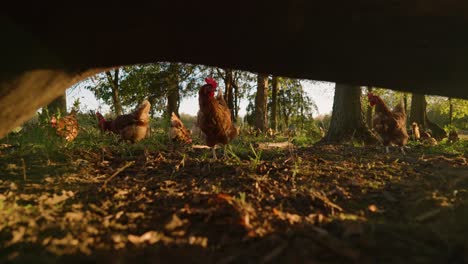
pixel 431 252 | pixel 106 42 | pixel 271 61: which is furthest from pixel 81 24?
pixel 431 252

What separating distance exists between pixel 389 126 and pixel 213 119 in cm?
324

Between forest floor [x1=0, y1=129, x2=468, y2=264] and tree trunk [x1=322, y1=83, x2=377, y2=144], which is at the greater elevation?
tree trunk [x1=322, y1=83, x2=377, y2=144]

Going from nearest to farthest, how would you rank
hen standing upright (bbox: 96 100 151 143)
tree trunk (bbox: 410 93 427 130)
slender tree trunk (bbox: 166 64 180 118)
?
hen standing upright (bbox: 96 100 151 143), slender tree trunk (bbox: 166 64 180 118), tree trunk (bbox: 410 93 427 130)

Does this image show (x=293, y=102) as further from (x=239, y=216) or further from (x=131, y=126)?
(x=239, y=216)

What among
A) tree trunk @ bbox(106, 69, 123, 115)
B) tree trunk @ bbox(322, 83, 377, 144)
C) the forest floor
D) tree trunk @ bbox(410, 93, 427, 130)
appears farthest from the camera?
tree trunk @ bbox(410, 93, 427, 130)

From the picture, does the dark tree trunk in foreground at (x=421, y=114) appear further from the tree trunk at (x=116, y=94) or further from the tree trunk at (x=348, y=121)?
the tree trunk at (x=116, y=94)

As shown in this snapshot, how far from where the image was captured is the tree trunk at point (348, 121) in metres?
8.40

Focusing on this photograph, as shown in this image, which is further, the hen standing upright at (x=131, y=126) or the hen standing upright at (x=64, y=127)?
the hen standing upright at (x=131, y=126)

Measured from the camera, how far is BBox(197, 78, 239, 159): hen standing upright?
183 inches

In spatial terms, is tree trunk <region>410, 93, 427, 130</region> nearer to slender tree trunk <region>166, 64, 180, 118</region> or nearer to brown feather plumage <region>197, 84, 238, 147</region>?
slender tree trunk <region>166, 64, 180, 118</region>

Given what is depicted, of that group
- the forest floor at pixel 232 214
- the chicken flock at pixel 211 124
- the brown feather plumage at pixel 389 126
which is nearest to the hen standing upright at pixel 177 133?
the chicken flock at pixel 211 124

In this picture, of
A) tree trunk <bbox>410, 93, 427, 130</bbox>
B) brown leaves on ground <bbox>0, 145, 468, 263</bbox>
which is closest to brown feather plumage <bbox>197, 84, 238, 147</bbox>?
brown leaves on ground <bbox>0, 145, 468, 263</bbox>

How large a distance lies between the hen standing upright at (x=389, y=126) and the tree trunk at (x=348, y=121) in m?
1.98

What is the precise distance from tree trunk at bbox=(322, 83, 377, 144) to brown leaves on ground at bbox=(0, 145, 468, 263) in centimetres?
521
